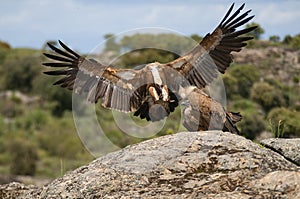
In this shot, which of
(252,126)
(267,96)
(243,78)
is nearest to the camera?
(252,126)

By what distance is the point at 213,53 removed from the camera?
1179 cm

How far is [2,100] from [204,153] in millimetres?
71209

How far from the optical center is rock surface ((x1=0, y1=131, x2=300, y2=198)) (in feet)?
21.7

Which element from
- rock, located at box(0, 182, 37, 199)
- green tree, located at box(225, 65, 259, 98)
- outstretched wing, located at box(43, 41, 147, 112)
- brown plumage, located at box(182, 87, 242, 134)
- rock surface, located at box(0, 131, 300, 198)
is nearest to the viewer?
rock surface, located at box(0, 131, 300, 198)

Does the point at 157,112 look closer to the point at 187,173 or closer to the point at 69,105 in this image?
the point at 187,173

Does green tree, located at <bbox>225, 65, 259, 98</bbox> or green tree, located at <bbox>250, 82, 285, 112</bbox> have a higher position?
green tree, located at <bbox>225, 65, 259, 98</bbox>

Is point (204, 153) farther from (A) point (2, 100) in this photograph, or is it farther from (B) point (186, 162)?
(A) point (2, 100)

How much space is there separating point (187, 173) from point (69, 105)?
66562mm

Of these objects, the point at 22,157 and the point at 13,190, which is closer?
the point at 13,190

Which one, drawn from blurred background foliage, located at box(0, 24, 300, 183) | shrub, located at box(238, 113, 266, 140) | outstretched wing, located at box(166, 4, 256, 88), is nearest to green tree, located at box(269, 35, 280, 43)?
blurred background foliage, located at box(0, 24, 300, 183)

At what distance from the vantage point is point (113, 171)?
736cm

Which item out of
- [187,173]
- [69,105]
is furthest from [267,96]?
[69,105]

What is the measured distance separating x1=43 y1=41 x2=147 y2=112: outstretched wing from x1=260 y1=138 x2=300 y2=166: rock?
2.76 m

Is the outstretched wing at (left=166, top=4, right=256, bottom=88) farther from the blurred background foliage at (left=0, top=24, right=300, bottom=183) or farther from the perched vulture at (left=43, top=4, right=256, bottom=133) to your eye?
the blurred background foliage at (left=0, top=24, right=300, bottom=183)
